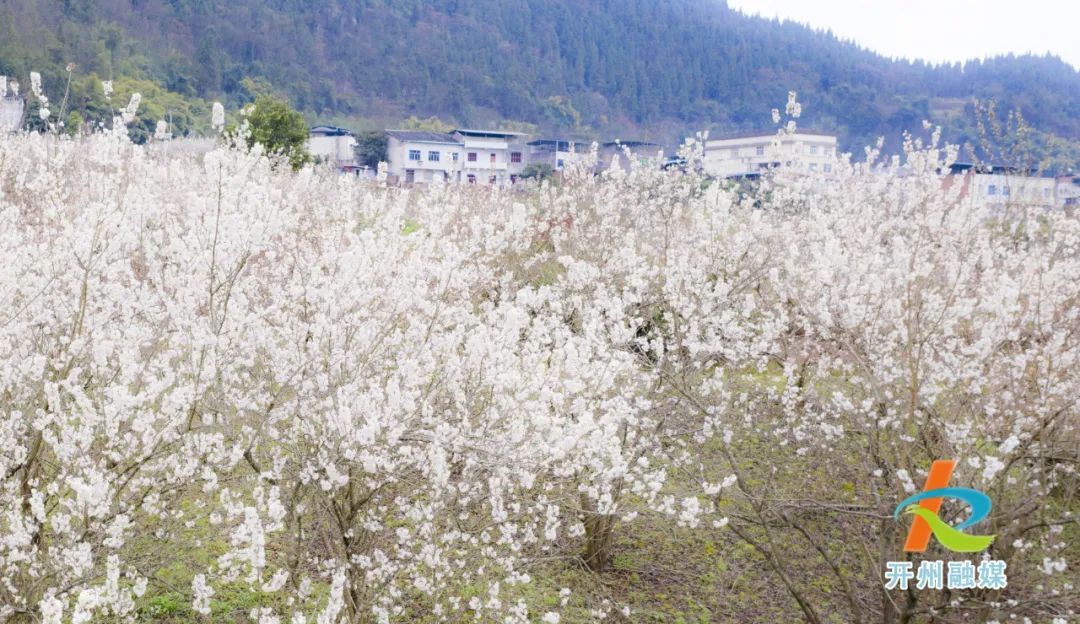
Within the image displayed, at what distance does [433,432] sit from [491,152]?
55403 mm

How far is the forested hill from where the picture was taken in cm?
5894

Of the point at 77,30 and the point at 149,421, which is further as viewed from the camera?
the point at 77,30

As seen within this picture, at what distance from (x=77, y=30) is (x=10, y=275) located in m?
59.7

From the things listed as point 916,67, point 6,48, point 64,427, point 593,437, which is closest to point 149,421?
point 64,427

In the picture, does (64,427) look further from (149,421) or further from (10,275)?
(10,275)

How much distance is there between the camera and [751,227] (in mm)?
7793

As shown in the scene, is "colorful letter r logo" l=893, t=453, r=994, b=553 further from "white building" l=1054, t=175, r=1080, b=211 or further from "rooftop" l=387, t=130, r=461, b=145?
"rooftop" l=387, t=130, r=461, b=145

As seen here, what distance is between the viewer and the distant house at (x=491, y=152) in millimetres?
56094

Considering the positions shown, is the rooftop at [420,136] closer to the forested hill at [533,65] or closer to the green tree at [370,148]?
the green tree at [370,148]

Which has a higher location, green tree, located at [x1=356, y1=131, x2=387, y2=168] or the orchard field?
green tree, located at [x1=356, y1=131, x2=387, y2=168]

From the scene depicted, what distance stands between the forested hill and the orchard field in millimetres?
46577

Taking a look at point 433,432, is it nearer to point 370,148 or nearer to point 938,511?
point 938,511

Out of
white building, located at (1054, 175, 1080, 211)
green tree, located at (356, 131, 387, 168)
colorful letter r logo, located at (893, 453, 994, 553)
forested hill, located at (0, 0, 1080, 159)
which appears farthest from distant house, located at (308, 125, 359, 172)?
colorful letter r logo, located at (893, 453, 994, 553)

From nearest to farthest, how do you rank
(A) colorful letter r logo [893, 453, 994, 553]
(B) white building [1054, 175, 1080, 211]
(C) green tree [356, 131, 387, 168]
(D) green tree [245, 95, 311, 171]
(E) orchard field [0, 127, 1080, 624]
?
(E) orchard field [0, 127, 1080, 624]
(A) colorful letter r logo [893, 453, 994, 553]
(B) white building [1054, 175, 1080, 211]
(D) green tree [245, 95, 311, 171]
(C) green tree [356, 131, 387, 168]
